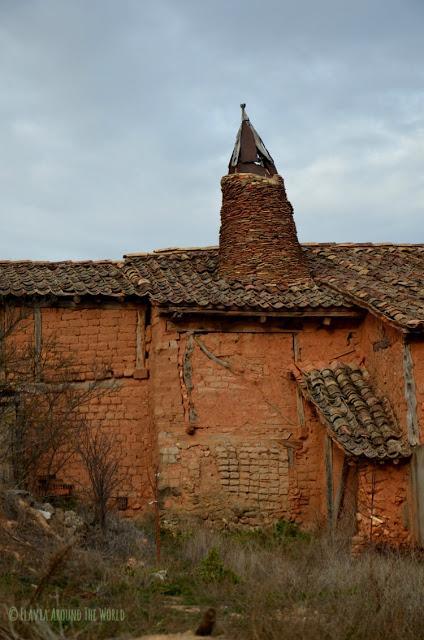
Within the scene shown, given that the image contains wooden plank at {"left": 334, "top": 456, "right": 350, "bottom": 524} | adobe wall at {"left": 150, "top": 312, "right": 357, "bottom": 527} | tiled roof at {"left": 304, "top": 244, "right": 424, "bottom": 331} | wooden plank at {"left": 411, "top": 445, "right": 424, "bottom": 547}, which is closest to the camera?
wooden plank at {"left": 411, "top": 445, "right": 424, "bottom": 547}

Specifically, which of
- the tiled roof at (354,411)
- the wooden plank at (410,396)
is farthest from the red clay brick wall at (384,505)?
the wooden plank at (410,396)

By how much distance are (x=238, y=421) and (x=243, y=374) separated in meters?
0.80

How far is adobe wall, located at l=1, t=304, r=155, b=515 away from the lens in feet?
48.9

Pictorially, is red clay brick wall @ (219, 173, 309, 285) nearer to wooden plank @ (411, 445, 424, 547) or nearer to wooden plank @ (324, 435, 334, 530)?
wooden plank @ (324, 435, 334, 530)

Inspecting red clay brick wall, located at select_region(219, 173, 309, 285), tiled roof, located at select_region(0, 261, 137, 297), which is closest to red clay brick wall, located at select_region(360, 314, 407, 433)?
red clay brick wall, located at select_region(219, 173, 309, 285)

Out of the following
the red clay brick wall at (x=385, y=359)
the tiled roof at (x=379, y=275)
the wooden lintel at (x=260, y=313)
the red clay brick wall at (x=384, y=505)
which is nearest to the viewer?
the red clay brick wall at (x=384, y=505)

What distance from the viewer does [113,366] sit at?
50.1ft

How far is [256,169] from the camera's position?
17.5 meters

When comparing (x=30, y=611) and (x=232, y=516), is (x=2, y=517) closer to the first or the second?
→ (x=30, y=611)

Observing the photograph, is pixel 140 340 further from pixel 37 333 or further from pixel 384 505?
pixel 384 505

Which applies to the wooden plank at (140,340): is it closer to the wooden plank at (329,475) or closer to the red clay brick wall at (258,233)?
the red clay brick wall at (258,233)

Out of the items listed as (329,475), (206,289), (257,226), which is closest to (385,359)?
(329,475)

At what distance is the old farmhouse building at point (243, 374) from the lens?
13664 mm

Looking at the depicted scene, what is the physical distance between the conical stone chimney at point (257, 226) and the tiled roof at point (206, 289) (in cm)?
42
